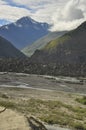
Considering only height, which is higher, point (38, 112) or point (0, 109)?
point (0, 109)

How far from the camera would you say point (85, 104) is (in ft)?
167

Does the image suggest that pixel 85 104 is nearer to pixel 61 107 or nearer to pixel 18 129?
pixel 61 107

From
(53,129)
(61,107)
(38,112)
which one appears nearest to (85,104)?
(61,107)

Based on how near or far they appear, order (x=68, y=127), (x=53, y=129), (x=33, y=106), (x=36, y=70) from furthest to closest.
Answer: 1. (x=36, y=70)
2. (x=33, y=106)
3. (x=68, y=127)
4. (x=53, y=129)

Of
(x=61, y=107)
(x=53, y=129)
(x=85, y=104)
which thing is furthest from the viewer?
(x=85, y=104)

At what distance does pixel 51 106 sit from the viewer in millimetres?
37750

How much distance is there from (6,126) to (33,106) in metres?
21.9

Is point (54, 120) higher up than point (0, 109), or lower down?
lower down

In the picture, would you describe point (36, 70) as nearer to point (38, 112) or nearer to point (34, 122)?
point (38, 112)

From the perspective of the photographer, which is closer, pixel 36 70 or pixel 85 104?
pixel 85 104

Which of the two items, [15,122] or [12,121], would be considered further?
[12,121]

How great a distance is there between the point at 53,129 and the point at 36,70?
174351mm

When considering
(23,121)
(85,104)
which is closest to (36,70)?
(85,104)

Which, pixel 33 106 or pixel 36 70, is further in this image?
pixel 36 70
